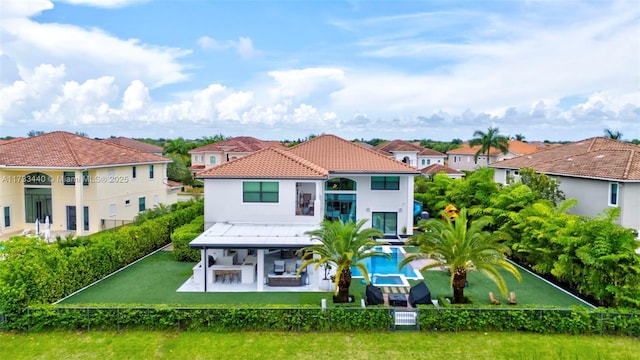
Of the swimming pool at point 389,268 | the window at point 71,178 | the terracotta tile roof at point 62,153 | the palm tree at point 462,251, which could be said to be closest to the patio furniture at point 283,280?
the swimming pool at point 389,268

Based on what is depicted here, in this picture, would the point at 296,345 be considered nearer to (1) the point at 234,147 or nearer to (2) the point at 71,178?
(2) the point at 71,178

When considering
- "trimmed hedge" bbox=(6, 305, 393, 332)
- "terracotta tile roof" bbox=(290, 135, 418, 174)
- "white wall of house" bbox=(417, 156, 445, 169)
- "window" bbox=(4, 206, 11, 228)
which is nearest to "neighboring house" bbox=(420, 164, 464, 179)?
"white wall of house" bbox=(417, 156, 445, 169)

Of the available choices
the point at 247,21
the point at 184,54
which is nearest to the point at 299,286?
the point at 247,21

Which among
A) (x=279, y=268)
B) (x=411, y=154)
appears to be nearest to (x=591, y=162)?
(x=279, y=268)

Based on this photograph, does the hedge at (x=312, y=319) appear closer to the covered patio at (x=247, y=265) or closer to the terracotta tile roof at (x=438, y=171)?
→ the covered patio at (x=247, y=265)

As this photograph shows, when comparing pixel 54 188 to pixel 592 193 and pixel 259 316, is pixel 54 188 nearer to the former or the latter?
pixel 259 316

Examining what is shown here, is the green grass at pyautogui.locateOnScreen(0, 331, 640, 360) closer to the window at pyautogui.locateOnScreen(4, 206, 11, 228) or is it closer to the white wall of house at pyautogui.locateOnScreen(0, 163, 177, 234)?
the white wall of house at pyautogui.locateOnScreen(0, 163, 177, 234)
